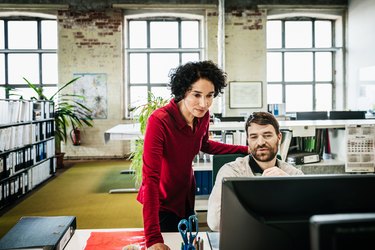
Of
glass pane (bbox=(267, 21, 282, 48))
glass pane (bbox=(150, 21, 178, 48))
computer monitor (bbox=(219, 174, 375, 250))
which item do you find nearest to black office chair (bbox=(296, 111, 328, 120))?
glass pane (bbox=(267, 21, 282, 48))

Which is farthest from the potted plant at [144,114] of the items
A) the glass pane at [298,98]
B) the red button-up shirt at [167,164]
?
the glass pane at [298,98]

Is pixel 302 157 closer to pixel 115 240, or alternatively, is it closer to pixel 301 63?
pixel 115 240

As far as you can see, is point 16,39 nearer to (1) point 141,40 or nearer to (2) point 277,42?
(1) point 141,40

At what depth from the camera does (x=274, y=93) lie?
30.1 feet

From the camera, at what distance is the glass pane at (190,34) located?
29.1 ft

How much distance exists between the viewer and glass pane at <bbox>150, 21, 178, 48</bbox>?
8.83 m

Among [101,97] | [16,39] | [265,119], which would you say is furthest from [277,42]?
[265,119]

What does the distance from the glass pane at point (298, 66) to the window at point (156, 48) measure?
7.17ft

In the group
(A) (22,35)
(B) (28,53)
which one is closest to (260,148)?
(B) (28,53)

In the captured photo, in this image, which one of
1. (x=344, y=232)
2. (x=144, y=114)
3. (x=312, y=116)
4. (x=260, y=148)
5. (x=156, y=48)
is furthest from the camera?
(x=156, y=48)

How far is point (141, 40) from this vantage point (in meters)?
8.81

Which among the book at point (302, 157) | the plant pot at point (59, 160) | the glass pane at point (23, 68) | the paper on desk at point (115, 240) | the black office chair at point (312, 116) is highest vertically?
the glass pane at point (23, 68)

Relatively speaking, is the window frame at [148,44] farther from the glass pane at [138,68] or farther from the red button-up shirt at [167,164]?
the red button-up shirt at [167,164]

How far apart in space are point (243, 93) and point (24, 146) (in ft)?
16.4
